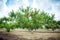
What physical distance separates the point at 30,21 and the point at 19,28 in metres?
0.18

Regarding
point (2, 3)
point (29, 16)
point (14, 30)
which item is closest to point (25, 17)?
point (29, 16)

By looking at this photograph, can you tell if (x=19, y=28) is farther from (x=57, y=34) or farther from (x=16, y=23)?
(x=57, y=34)

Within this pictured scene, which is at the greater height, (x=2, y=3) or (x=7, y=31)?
(x=2, y=3)

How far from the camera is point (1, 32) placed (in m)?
2.30

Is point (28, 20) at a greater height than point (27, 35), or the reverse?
point (28, 20)

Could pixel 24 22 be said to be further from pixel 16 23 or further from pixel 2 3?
pixel 2 3

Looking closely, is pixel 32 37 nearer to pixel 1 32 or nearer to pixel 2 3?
pixel 1 32

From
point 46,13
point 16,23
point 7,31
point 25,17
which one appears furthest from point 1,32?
point 46,13

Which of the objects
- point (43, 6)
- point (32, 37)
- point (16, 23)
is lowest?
point (32, 37)

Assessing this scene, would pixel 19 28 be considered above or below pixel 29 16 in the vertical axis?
below

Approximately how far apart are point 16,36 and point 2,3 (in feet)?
1.67

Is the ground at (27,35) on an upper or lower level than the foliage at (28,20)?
lower

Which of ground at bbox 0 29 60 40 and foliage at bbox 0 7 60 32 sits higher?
foliage at bbox 0 7 60 32

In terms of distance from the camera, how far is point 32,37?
2.29 meters
